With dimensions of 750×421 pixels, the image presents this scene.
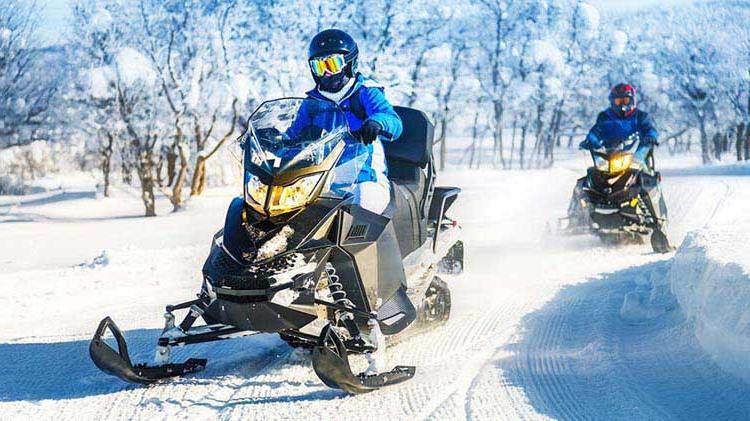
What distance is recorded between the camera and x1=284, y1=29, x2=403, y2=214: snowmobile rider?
16.6ft

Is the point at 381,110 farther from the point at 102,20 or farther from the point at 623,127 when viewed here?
the point at 102,20

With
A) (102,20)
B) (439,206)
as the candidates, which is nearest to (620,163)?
(439,206)

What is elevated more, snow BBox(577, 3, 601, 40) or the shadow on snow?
snow BBox(577, 3, 601, 40)

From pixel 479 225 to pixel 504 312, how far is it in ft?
25.6

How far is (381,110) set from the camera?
525cm

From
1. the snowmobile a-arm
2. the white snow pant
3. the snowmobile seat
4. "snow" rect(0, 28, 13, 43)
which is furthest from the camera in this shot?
"snow" rect(0, 28, 13, 43)

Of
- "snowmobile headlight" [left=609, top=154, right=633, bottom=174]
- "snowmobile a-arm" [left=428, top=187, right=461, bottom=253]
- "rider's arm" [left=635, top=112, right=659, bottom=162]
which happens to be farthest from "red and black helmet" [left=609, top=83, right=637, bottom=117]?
"snowmobile a-arm" [left=428, top=187, right=461, bottom=253]

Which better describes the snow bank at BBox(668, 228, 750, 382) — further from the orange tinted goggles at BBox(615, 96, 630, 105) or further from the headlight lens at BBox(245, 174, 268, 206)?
the orange tinted goggles at BBox(615, 96, 630, 105)

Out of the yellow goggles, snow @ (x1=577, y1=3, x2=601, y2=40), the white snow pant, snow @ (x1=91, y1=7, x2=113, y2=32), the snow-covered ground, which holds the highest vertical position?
snow @ (x1=577, y1=3, x2=601, y2=40)

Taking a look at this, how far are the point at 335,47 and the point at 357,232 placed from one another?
1220 millimetres

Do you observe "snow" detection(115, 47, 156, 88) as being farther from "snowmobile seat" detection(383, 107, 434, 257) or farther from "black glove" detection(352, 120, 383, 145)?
"black glove" detection(352, 120, 383, 145)

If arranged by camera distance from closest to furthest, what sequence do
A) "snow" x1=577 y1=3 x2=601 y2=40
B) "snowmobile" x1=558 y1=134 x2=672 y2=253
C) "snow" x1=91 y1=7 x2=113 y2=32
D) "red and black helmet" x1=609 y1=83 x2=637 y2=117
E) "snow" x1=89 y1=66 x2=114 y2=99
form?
"snowmobile" x1=558 y1=134 x2=672 y2=253 → "red and black helmet" x1=609 y1=83 x2=637 y2=117 → "snow" x1=89 y1=66 x2=114 y2=99 → "snow" x1=91 y1=7 x2=113 y2=32 → "snow" x1=577 y1=3 x2=601 y2=40

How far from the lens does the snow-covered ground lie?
4230 mm

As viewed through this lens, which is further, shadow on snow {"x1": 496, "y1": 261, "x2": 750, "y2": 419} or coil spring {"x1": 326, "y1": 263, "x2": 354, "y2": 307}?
coil spring {"x1": 326, "y1": 263, "x2": 354, "y2": 307}
